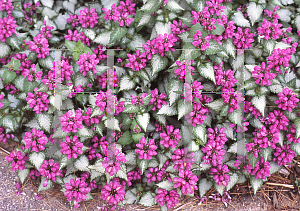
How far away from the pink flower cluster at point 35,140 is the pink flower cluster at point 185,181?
1.21 metres

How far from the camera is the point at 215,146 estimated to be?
2.09 metres

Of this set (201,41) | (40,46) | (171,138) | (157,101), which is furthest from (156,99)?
(40,46)

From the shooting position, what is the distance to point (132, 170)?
228cm

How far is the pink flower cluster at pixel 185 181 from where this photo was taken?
1.93m

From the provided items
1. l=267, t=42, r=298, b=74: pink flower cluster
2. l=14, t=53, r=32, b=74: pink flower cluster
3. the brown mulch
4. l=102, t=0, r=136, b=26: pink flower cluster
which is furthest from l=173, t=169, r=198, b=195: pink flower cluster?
l=14, t=53, r=32, b=74: pink flower cluster

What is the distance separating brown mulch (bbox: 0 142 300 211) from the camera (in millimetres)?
2387

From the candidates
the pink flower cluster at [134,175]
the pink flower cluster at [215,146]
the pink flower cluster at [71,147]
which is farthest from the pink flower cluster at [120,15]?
the pink flower cluster at [134,175]

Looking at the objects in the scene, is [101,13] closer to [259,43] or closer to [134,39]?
[134,39]

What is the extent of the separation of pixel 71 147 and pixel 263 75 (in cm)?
176

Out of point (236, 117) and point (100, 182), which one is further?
point (100, 182)

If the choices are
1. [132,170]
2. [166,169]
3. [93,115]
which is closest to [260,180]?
[166,169]

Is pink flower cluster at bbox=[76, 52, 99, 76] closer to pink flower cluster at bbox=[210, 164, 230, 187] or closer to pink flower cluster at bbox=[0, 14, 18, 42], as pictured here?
pink flower cluster at bbox=[0, 14, 18, 42]

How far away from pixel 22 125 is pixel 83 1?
1583mm

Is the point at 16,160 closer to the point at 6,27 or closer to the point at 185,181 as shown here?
the point at 6,27
